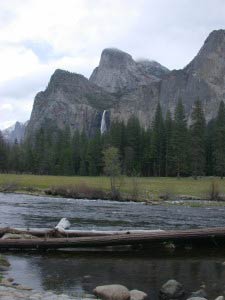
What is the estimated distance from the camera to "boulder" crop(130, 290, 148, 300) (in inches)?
575

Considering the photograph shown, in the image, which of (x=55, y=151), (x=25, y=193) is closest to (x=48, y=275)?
(x=25, y=193)

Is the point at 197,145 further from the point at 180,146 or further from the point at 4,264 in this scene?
the point at 4,264

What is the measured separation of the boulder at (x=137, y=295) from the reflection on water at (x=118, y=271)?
38 cm

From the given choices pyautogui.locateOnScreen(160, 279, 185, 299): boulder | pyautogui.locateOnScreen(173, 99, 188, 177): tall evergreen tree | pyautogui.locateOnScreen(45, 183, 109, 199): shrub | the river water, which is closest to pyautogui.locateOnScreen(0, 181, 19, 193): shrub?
pyautogui.locateOnScreen(45, 183, 109, 199): shrub

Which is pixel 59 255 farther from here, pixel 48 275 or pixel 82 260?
pixel 48 275

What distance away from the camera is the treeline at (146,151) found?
106562mm

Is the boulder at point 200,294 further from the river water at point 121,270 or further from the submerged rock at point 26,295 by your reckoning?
the submerged rock at point 26,295

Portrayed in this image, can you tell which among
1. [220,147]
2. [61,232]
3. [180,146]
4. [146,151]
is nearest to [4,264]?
[61,232]

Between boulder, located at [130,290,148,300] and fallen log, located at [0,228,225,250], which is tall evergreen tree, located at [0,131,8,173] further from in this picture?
boulder, located at [130,290,148,300]

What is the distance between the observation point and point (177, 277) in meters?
17.7

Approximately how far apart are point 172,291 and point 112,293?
6.71ft

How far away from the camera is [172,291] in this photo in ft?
49.9

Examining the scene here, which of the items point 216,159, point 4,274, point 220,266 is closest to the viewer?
point 4,274

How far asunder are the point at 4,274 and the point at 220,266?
8507 mm
